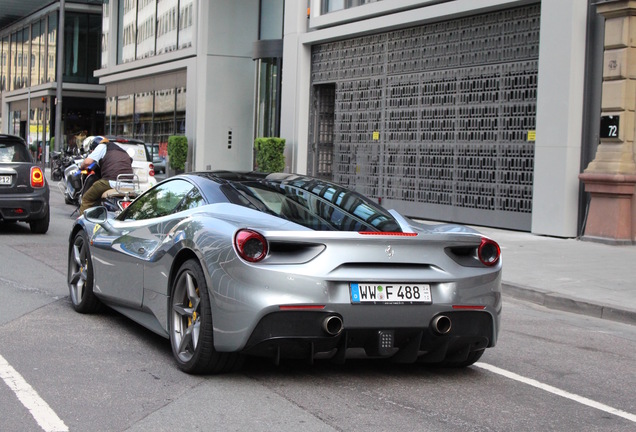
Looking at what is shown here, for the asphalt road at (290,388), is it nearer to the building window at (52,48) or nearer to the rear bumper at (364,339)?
the rear bumper at (364,339)

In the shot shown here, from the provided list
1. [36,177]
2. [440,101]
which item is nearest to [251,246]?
[36,177]

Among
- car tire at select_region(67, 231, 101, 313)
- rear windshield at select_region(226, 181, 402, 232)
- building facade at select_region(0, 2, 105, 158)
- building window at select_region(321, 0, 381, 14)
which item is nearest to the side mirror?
car tire at select_region(67, 231, 101, 313)

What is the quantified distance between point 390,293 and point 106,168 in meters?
10.7

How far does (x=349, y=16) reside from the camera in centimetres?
2338

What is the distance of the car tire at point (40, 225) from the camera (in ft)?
50.7

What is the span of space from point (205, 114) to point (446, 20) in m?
15.5

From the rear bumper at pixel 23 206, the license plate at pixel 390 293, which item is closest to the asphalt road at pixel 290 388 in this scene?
the license plate at pixel 390 293

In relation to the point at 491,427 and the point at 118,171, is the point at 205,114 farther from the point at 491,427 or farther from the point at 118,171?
the point at 491,427

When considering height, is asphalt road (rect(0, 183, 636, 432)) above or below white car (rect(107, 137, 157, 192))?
below

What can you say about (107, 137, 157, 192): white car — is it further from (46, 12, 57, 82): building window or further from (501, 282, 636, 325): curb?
(46, 12, 57, 82): building window

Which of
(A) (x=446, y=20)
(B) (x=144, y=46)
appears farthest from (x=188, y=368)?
(B) (x=144, y=46)

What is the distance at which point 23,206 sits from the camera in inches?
590

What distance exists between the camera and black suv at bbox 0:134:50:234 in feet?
48.9

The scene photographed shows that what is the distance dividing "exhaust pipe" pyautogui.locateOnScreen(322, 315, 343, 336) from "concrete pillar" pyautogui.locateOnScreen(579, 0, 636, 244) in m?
11.0
